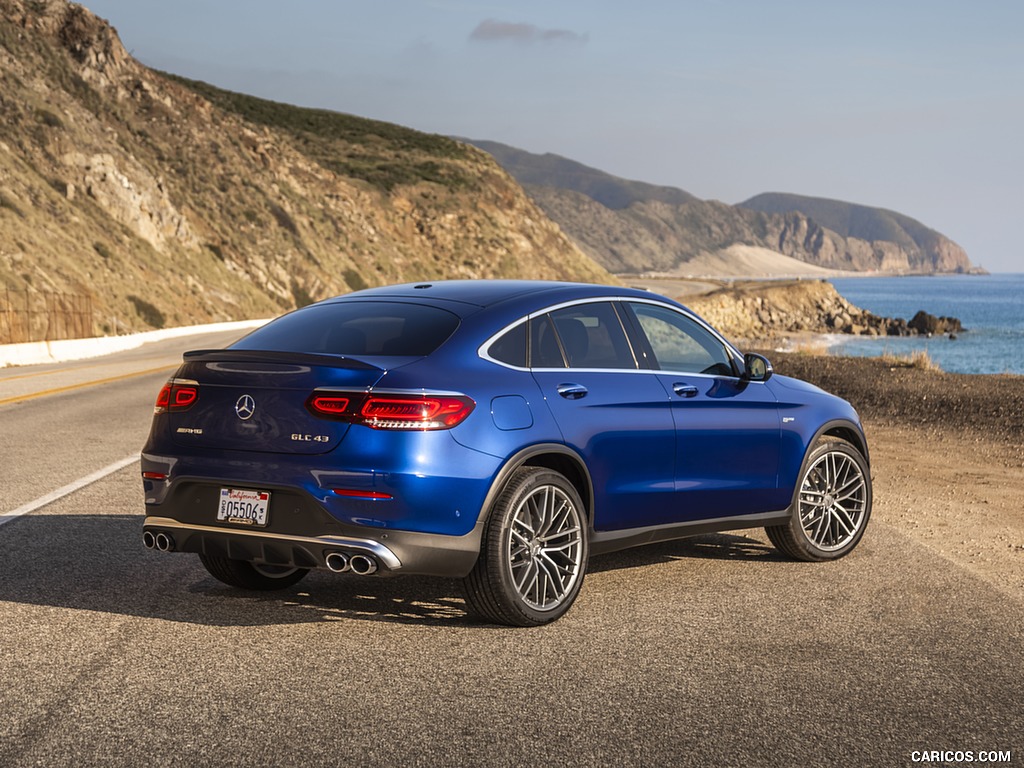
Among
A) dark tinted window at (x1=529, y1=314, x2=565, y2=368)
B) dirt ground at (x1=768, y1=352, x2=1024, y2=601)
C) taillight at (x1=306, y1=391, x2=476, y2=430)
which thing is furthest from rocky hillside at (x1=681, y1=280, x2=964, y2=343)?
taillight at (x1=306, y1=391, x2=476, y2=430)

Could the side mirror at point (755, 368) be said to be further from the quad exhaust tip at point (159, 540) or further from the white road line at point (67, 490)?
the white road line at point (67, 490)

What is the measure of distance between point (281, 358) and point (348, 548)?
970mm

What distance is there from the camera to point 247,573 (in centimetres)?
688

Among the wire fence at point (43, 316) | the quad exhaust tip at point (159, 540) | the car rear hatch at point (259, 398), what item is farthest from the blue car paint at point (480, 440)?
the wire fence at point (43, 316)

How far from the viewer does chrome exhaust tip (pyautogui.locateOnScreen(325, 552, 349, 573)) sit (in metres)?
5.74

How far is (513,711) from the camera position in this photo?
15.9 ft

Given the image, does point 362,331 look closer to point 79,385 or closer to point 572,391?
point 572,391

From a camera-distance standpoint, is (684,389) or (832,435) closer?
(684,389)

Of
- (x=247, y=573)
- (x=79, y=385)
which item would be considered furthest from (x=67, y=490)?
(x=79, y=385)

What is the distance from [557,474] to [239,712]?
2.07 metres

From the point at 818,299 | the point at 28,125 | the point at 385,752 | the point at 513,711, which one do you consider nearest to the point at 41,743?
the point at 385,752

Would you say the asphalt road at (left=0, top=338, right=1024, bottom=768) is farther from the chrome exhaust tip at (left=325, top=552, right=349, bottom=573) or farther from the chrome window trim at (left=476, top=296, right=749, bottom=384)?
the chrome window trim at (left=476, top=296, right=749, bottom=384)

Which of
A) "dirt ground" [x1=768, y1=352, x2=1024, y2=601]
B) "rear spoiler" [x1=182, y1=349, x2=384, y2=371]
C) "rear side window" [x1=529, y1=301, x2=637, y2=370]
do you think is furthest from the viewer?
"dirt ground" [x1=768, y1=352, x2=1024, y2=601]

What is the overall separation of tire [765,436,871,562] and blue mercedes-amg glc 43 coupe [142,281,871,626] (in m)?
0.43
